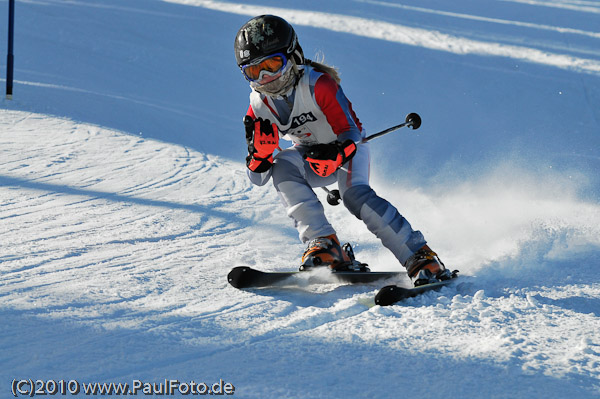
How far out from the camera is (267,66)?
3.65 metres

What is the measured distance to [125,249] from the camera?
4.10 meters

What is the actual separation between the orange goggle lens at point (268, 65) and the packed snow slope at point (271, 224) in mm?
1182

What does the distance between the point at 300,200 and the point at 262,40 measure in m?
0.93

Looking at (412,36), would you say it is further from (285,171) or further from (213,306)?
(213,306)

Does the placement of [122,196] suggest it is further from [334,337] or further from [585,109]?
[585,109]

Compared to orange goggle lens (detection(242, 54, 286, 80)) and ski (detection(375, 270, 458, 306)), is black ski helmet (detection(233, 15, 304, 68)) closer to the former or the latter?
orange goggle lens (detection(242, 54, 286, 80))

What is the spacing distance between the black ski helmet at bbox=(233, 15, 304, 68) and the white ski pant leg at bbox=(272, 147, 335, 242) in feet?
2.11

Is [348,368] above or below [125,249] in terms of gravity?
below

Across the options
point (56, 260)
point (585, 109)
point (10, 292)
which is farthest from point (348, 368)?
point (585, 109)

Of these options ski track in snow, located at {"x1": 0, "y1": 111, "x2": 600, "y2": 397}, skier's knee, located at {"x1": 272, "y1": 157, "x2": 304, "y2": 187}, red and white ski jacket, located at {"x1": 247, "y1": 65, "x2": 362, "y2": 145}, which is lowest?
ski track in snow, located at {"x1": 0, "y1": 111, "x2": 600, "y2": 397}

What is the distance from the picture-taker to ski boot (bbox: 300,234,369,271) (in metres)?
3.60

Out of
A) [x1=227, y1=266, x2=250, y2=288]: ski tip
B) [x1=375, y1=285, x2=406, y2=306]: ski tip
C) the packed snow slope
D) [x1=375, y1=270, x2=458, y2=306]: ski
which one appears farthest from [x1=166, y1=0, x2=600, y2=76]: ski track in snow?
[x1=227, y1=266, x2=250, y2=288]: ski tip

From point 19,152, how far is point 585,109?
776cm

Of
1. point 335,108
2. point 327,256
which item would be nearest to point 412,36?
point 335,108
